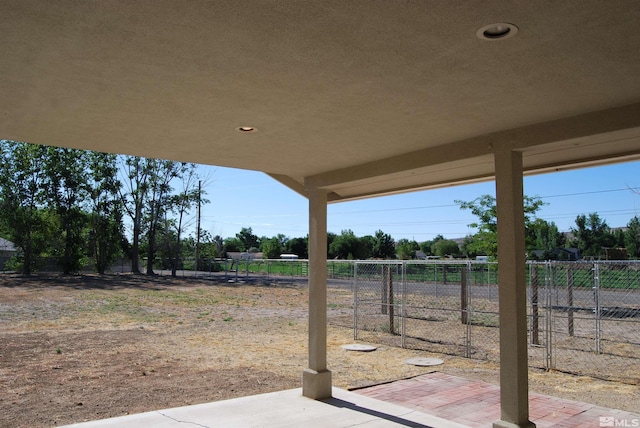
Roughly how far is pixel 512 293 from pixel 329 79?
2611 millimetres

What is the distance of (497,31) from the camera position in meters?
2.62

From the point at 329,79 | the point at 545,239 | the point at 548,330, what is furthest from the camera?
the point at 545,239

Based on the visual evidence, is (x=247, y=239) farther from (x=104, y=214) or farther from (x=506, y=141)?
(x=506, y=141)

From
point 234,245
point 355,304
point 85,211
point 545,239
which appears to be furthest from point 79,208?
point 234,245

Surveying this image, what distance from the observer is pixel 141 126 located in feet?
14.6

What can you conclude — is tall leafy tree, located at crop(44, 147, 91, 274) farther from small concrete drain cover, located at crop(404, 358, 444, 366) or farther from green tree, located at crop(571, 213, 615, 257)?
green tree, located at crop(571, 213, 615, 257)

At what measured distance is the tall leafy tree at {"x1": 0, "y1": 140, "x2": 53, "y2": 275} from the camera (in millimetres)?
33938

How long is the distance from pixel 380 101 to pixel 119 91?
186 cm

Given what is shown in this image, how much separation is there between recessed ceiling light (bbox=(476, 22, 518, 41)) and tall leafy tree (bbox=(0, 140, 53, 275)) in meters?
37.5

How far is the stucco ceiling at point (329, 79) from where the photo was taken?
96.7 inches

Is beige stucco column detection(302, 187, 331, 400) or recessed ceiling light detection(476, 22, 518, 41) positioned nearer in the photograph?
recessed ceiling light detection(476, 22, 518, 41)

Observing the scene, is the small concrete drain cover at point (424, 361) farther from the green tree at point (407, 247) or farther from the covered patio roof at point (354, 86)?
the green tree at point (407, 247)

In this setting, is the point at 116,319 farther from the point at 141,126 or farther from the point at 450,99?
the point at 450,99

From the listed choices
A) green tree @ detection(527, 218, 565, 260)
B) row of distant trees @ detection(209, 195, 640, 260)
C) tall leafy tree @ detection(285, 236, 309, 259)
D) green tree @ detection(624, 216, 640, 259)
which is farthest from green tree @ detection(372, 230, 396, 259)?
green tree @ detection(624, 216, 640, 259)
